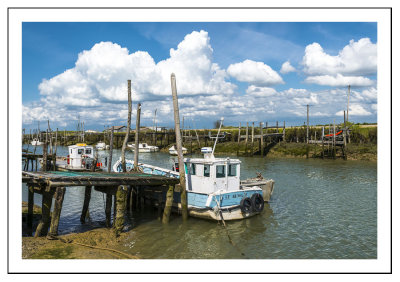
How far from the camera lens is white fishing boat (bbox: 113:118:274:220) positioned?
1689 cm

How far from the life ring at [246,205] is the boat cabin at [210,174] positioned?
1.06 metres

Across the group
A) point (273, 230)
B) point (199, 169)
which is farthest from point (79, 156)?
point (273, 230)

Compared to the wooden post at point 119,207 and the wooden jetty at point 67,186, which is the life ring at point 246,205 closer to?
the wooden jetty at point 67,186

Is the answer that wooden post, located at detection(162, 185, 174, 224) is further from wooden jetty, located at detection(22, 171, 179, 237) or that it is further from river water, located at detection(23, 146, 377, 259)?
river water, located at detection(23, 146, 377, 259)

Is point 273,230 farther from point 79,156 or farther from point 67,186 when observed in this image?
point 79,156

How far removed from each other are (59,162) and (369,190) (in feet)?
101

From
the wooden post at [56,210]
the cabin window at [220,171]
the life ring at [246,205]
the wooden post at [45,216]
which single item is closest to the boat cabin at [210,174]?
the cabin window at [220,171]

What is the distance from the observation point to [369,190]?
2580cm

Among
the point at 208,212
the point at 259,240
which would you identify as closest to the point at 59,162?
the point at 208,212

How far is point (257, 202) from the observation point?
Result: 18.2 m

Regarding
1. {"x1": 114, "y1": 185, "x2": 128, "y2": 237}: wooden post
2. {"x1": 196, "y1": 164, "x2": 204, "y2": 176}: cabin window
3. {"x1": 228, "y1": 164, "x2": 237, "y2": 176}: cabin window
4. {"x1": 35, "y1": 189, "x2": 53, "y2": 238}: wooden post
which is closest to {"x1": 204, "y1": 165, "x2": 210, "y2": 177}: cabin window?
{"x1": 196, "y1": 164, "x2": 204, "y2": 176}: cabin window
